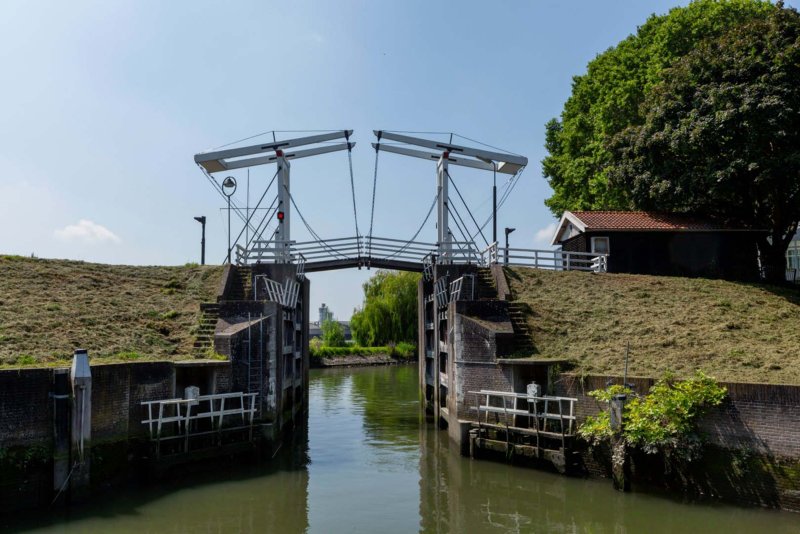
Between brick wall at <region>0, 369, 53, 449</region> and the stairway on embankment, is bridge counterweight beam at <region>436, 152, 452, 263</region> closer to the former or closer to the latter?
the stairway on embankment

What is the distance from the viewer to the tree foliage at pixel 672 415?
41.4 feet

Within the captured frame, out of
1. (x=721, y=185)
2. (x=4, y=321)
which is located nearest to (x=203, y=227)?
(x=4, y=321)

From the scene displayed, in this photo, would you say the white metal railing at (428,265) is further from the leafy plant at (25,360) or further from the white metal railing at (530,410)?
the leafy plant at (25,360)

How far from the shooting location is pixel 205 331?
18.8m

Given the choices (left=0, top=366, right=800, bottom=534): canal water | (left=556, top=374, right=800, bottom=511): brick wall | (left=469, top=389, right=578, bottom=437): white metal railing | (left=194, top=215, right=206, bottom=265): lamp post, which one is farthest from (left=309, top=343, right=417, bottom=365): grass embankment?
(left=556, top=374, right=800, bottom=511): brick wall

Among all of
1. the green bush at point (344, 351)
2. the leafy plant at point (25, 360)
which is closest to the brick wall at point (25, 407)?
the leafy plant at point (25, 360)

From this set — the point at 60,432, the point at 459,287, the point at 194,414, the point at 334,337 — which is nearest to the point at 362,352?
the point at 334,337

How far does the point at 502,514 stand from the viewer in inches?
486

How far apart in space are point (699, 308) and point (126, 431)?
16.9 meters

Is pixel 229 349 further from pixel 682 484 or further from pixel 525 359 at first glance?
pixel 682 484

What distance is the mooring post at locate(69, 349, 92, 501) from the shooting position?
12448 mm

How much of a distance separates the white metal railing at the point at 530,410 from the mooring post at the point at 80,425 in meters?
9.16

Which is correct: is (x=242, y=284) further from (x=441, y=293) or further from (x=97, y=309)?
(x=441, y=293)

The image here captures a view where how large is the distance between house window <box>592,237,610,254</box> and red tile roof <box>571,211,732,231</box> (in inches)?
21.3
